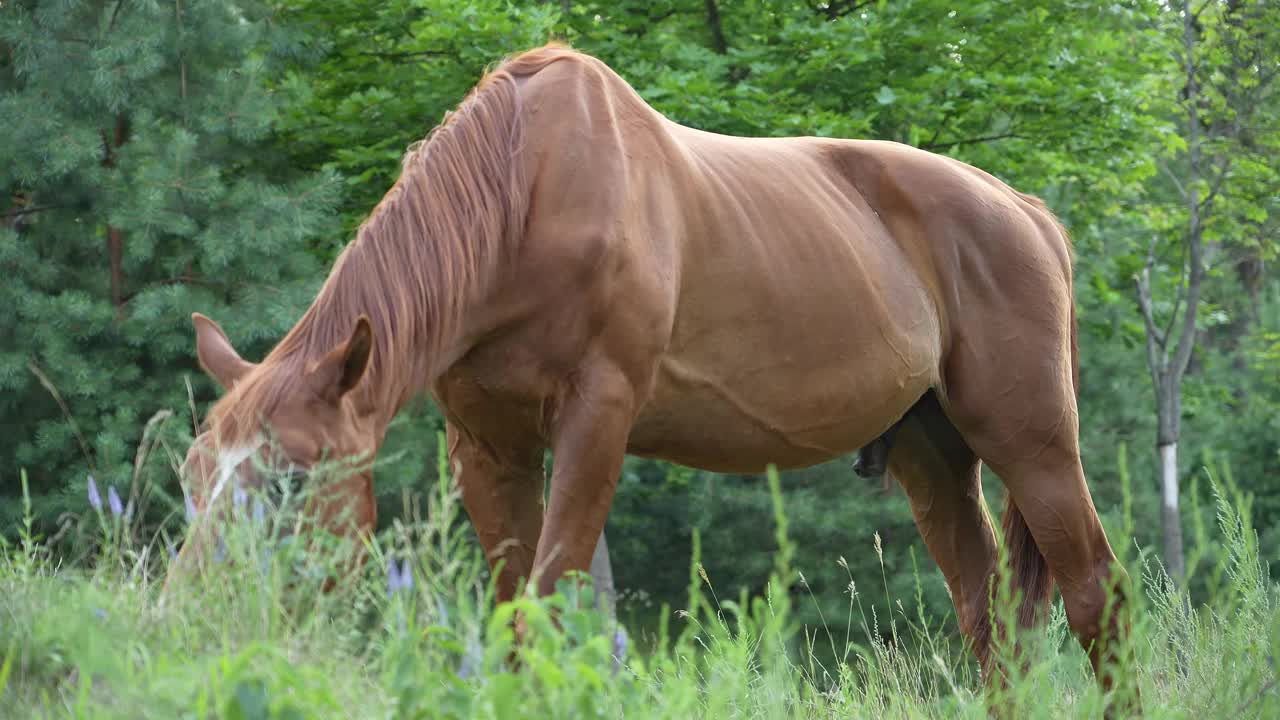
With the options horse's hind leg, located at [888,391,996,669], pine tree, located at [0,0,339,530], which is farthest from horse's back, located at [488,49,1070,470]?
pine tree, located at [0,0,339,530]

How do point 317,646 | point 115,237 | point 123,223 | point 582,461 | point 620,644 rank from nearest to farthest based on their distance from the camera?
point 317,646 → point 620,644 → point 582,461 → point 123,223 → point 115,237

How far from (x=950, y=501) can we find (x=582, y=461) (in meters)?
2.09

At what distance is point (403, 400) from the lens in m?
3.21

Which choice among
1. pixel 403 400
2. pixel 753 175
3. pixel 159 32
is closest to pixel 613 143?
pixel 753 175

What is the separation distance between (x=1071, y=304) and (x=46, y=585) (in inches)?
147

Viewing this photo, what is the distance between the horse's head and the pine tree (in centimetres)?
555

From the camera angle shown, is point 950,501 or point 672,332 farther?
point 950,501

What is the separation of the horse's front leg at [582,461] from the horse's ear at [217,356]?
33.8 inches

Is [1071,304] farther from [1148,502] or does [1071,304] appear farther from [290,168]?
[1148,502]

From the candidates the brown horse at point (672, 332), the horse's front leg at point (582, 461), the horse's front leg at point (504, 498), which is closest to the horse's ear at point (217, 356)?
the brown horse at point (672, 332)

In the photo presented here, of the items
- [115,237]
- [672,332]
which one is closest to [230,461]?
[672,332]

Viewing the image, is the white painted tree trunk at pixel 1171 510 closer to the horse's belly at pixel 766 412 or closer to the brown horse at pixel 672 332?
the brown horse at pixel 672 332

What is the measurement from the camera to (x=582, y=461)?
3373 millimetres

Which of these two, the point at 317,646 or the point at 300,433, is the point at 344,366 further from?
the point at 317,646
